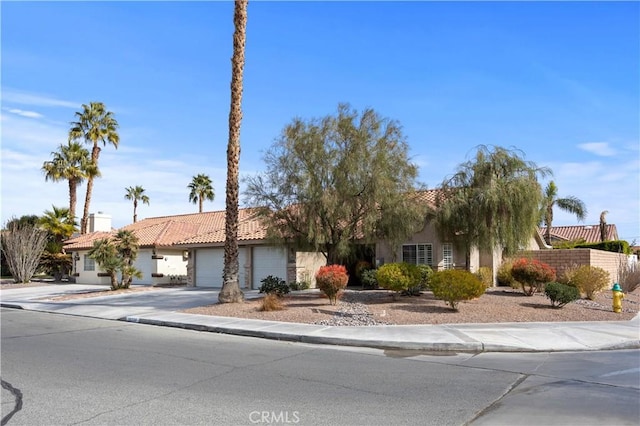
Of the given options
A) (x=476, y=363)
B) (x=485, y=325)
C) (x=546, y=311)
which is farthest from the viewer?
(x=546, y=311)

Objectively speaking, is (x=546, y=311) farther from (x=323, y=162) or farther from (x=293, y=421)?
(x=293, y=421)

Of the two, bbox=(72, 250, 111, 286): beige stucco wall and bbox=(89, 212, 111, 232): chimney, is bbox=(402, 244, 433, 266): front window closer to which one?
bbox=(72, 250, 111, 286): beige stucco wall

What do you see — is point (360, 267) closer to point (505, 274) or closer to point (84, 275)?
point (505, 274)

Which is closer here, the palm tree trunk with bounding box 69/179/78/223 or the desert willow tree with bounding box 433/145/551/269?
the desert willow tree with bounding box 433/145/551/269

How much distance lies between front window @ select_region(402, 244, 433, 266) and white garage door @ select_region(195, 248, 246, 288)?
9102 mm

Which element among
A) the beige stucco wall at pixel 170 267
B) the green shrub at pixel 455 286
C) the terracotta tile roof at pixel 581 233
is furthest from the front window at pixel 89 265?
the terracotta tile roof at pixel 581 233

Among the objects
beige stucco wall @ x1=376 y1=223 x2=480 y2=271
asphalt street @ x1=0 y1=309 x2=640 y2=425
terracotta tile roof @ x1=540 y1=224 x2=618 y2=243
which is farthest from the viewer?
terracotta tile roof @ x1=540 y1=224 x2=618 y2=243

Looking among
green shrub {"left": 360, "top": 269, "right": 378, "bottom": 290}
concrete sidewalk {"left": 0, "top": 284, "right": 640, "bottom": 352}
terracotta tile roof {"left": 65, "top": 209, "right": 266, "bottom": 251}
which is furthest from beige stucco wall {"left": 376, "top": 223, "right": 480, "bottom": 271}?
concrete sidewalk {"left": 0, "top": 284, "right": 640, "bottom": 352}

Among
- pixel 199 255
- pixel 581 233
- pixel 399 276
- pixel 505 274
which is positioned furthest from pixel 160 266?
pixel 581 233

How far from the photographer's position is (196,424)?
19.8 feet

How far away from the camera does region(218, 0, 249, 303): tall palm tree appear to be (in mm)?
19156

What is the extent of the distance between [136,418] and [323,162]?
46.2ft

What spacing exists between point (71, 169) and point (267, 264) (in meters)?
23.3

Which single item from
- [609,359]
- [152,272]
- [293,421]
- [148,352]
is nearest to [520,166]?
[609,359]
